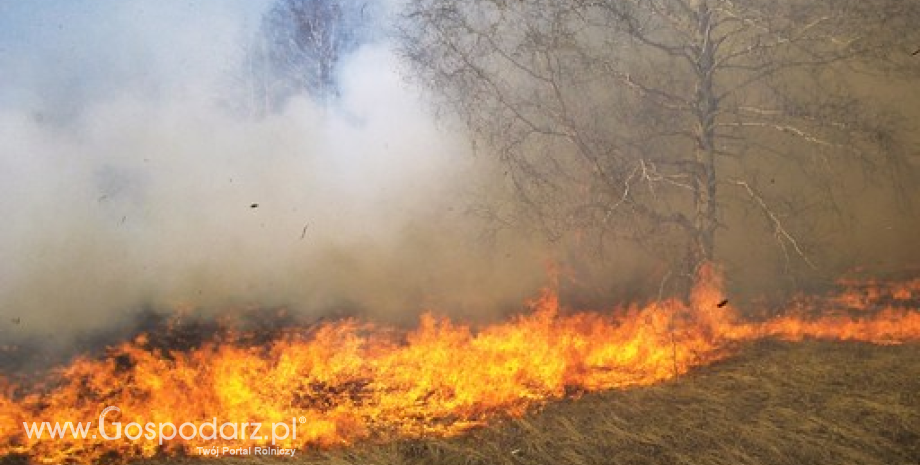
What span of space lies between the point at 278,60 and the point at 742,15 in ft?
45.7

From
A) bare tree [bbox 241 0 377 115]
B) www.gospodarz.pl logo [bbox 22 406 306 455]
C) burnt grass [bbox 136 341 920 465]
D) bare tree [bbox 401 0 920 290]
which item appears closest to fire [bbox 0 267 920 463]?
www.gospodarz.pl logo [bbox 22 406 306 455]

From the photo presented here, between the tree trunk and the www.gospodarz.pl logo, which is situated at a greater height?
the tree trunk

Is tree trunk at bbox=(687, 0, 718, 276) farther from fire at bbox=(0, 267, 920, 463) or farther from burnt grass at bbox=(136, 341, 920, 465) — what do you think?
burnt grass at bbox=(136, 341, 920, 465)

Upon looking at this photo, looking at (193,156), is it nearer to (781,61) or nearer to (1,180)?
(1,180)

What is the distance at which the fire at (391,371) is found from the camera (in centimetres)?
532

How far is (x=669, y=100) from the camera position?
8414 millimetres

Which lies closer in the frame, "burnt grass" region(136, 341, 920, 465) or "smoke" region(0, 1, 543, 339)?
"burnt grass" region(136, 341, 920, 465)

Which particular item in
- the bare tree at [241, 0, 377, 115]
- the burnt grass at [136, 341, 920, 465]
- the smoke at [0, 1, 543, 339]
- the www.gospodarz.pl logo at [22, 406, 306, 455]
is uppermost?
the bare tree at [241, 0, 377, 115]

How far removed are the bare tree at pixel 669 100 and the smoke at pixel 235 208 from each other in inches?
28.8

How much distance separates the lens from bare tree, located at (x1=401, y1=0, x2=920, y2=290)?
7.73 metres

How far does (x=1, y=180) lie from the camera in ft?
25.2

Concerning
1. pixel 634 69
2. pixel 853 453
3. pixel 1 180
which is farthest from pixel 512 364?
pixel 1 180

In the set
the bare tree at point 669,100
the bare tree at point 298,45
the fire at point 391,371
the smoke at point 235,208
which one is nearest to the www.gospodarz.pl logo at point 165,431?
the fire at point 391,371

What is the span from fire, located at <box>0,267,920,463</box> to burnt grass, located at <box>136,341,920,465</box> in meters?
0.27
